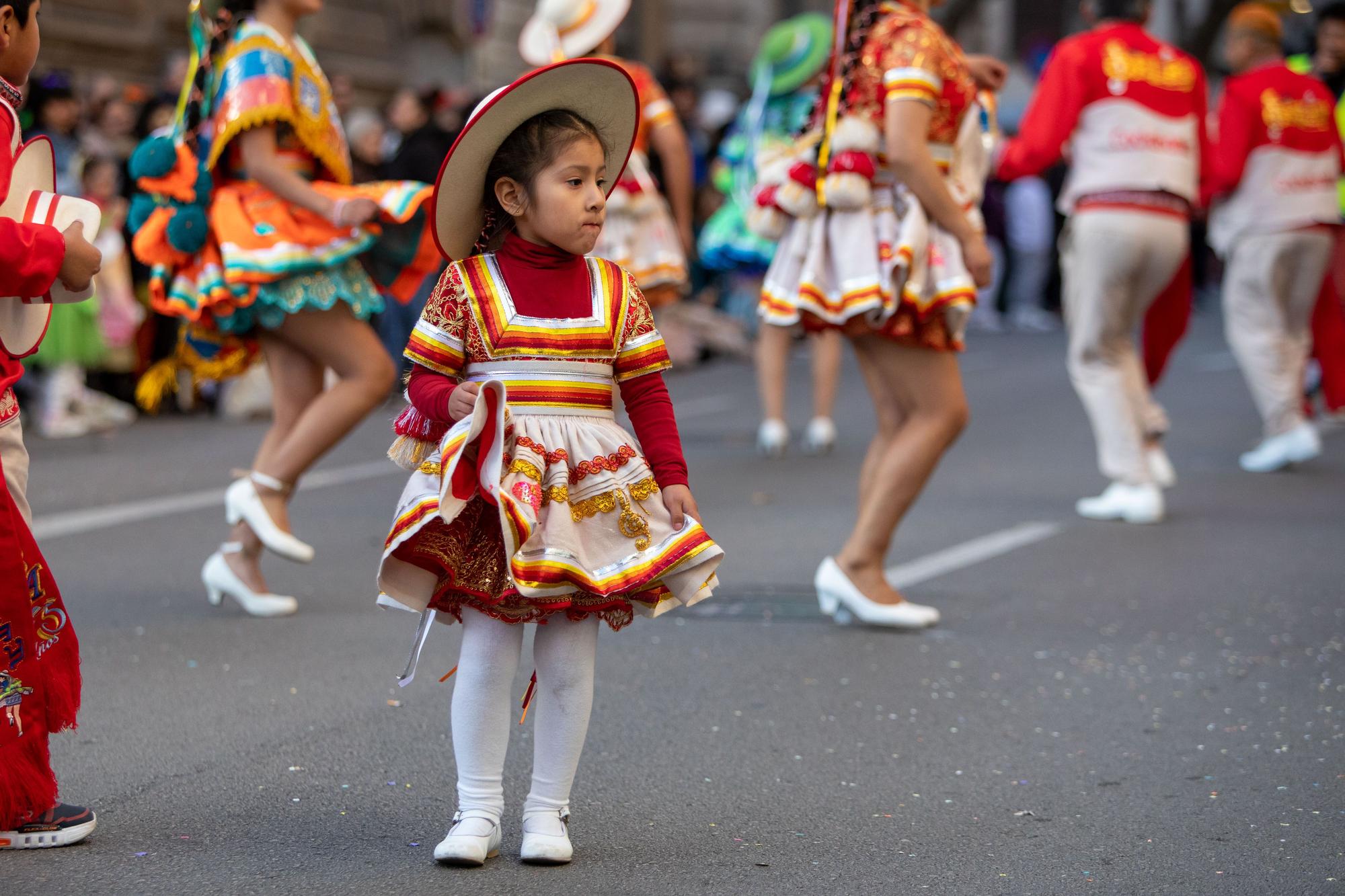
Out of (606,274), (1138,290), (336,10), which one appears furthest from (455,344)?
(336,10)

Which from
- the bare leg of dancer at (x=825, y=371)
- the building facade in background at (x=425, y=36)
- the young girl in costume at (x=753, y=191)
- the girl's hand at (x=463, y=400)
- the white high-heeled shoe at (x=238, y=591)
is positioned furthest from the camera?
the building facade in background at (x=425, y=36)

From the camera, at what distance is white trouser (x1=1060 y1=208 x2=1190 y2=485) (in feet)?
25.5

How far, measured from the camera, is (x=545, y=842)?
3.30 metres

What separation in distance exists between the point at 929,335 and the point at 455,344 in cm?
245

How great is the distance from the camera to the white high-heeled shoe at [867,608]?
5.57 meters

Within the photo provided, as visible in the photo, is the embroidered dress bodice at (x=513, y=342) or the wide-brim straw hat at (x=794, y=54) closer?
the embroidered dress bodice at (x=513, y=342)

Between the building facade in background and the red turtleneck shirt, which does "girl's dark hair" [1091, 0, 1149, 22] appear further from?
the red turtleneck shirt

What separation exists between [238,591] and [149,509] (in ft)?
8.42

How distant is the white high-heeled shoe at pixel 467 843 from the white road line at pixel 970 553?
127 inches

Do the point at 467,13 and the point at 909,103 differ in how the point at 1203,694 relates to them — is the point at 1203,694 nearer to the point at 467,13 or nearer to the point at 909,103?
the point at 909,103

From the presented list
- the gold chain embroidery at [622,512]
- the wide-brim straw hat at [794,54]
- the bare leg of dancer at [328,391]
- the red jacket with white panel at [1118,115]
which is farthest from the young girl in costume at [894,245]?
the wide-brim straw hat at [794,54]

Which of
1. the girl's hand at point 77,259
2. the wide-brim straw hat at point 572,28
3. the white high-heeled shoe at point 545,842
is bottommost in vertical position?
the white high-heeled shoe at point 545,842

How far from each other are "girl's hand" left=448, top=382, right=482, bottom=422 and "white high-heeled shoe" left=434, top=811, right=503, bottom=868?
0.72 metres

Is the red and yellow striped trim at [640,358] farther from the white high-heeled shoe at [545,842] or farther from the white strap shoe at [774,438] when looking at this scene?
the white strap shoe at [774,438]
